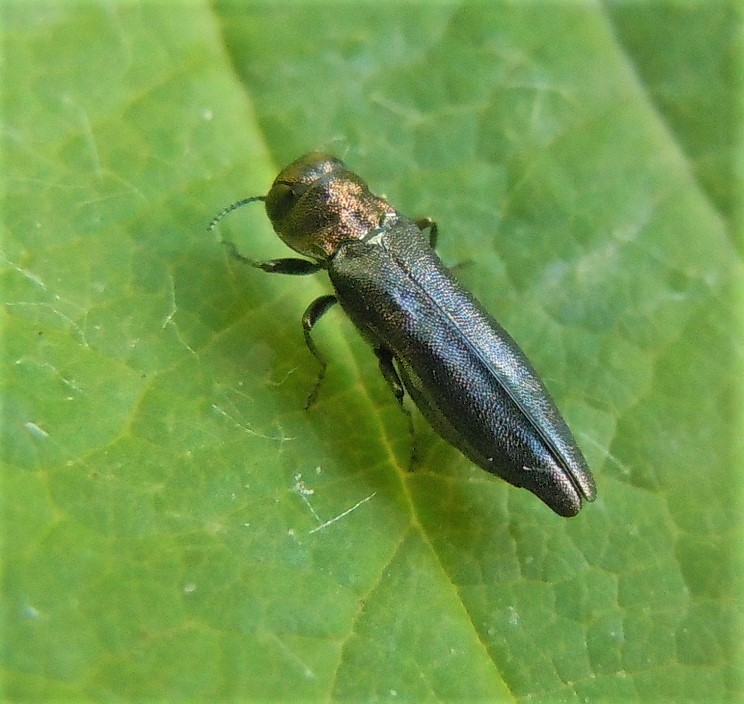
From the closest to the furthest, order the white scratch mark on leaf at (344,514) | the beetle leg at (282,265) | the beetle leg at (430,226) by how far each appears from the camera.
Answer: the white scratch mark on leaf at (344,514), the beetle leg at (282,265), the beetle leg at (430,226)

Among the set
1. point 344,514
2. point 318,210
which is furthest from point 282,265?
A: point 344,514

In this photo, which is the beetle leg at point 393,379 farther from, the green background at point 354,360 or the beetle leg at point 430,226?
the beetle leg at point 430,226

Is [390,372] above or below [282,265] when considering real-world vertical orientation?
below

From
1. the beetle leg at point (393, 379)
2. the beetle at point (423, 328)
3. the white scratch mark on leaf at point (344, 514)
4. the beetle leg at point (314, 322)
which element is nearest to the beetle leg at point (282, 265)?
the beetle at point (423, 328)

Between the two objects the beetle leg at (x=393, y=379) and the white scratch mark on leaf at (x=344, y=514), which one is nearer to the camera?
the white scratch mark on leaf at (x=344, y=514)

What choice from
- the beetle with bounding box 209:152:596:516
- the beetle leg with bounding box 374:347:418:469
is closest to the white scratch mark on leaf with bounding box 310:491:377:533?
the beetle leg with bounding box 374:347:418:469

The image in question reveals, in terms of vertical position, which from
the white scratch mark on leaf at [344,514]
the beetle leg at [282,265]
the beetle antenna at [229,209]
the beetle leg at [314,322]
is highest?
the beetle antenna at [229,209]

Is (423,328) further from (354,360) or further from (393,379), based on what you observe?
(354,360)

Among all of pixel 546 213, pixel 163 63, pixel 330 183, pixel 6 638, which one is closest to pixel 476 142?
pixel 546 213

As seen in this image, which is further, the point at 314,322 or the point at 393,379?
the point at 314,322
